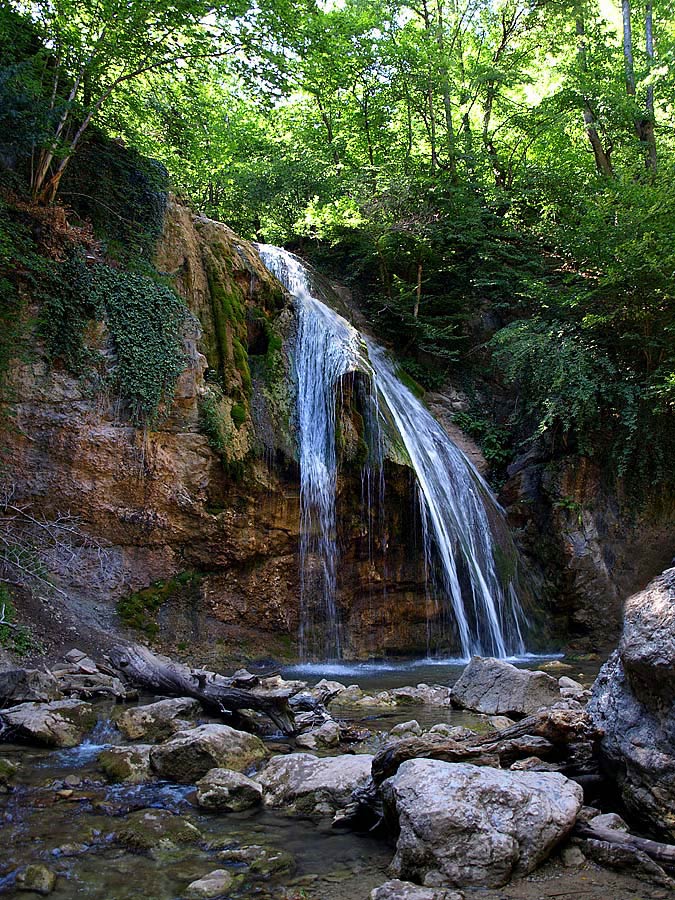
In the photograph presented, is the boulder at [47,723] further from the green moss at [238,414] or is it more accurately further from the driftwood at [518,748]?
→ the green moss at [238,414]

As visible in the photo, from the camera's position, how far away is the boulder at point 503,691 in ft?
19.0

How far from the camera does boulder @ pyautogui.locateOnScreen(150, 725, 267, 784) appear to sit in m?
4.00

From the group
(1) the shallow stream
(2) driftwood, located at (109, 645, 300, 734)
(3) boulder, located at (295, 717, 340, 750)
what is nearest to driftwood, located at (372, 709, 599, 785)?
(1) the shallow stream

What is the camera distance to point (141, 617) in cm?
884

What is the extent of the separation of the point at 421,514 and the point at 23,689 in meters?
7.03

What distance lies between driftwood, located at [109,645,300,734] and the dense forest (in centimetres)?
407

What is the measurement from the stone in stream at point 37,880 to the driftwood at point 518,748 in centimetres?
164

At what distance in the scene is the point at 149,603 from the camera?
899cm

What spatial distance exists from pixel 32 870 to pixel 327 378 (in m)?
9.31

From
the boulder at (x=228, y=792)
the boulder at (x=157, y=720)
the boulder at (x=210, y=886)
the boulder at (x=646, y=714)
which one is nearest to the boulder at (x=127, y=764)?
the boulder at (x=228, y=792)

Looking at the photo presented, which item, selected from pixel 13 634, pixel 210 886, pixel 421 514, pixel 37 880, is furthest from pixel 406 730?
pixel 421 514

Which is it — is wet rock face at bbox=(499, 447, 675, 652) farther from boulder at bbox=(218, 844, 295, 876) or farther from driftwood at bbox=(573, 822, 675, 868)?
boulder at bbox=(218, 844, 295, 876)

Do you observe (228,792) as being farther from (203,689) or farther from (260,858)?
(203,689)

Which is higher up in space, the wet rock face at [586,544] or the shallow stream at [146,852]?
the wet rock face at [586,544]
